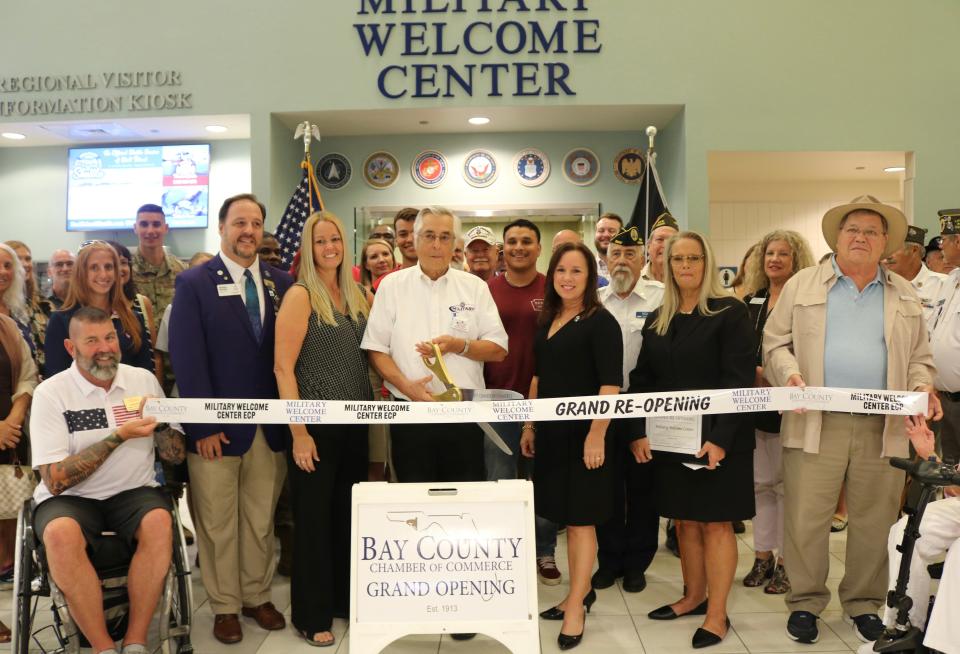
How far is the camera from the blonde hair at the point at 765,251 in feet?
13.4

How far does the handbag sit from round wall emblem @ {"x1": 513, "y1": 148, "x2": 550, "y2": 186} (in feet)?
20.0

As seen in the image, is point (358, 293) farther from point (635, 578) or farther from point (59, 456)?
point (635, 578)

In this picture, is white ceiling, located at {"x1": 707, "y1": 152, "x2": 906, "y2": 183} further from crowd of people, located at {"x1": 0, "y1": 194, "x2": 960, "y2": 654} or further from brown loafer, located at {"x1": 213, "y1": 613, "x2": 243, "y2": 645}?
brown loafer, located at {"x1": 213, "y1": 613, "x2": 243, "y2": 645}

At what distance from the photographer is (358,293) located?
3488mm

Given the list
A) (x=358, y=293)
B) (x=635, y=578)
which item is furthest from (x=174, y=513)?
(x=635, y=578)

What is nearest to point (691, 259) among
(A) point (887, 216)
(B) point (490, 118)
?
(A) point (887, 216)

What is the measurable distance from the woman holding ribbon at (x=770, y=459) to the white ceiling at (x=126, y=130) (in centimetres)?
560

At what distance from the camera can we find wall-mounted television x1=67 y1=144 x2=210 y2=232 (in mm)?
8719

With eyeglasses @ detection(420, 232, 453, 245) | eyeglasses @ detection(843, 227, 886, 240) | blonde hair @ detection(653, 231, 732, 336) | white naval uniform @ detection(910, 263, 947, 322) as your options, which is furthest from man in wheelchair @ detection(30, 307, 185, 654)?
white naval uniform @ detection(910, 263, 947, 322)

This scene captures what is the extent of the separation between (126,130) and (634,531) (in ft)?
23.2

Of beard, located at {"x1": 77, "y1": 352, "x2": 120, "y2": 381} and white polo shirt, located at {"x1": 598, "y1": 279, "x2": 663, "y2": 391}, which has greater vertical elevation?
white polo shirt, located at {"x1": 598, "y1": 279, "x2": 663, "y2": 391}

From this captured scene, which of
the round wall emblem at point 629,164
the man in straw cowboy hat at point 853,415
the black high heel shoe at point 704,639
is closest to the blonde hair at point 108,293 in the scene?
the black high heel shoe at point 704,639

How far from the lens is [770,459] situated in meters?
3.95

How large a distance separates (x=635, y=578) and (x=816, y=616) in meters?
0.93
